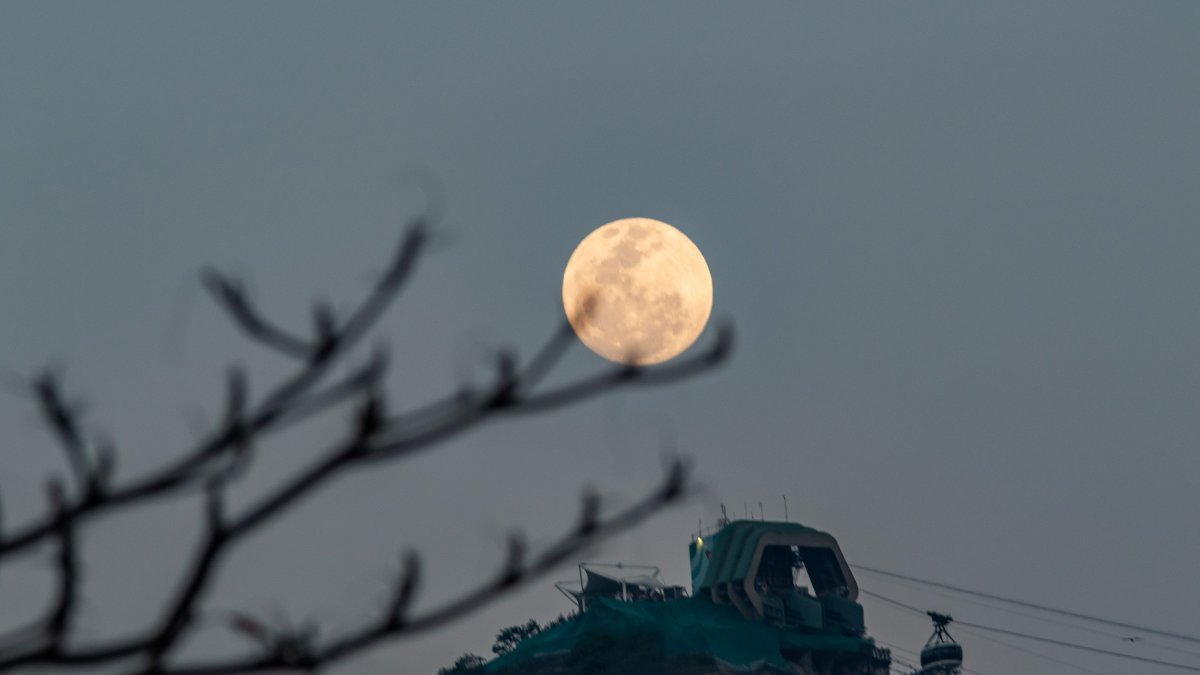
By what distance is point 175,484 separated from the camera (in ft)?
14.8

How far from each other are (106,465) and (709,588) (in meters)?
122

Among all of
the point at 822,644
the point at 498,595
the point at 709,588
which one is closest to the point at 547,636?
the point at 709,588

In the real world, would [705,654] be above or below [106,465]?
below

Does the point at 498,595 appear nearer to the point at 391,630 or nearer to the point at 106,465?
the point at 391,630

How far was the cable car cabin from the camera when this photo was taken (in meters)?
123

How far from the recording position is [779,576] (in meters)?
127

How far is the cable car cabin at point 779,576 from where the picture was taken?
403ft

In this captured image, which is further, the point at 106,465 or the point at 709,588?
the point at 709,588

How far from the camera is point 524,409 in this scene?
4516mm

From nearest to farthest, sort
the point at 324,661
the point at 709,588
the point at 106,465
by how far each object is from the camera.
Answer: the point at 106,465 < the point at 324,661 < the point at 709,588

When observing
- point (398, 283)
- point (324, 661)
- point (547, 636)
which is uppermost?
point (398, 283)

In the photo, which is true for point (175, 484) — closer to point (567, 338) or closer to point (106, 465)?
point (106, 465)

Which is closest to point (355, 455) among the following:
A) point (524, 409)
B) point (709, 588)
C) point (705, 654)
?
point (524, 409)

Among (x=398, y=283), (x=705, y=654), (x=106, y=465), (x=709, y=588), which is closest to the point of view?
(x=398, y=283)
